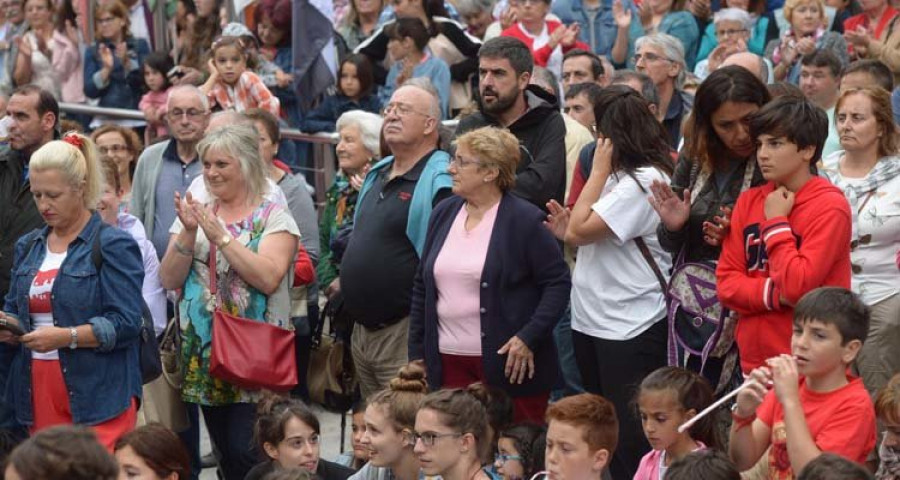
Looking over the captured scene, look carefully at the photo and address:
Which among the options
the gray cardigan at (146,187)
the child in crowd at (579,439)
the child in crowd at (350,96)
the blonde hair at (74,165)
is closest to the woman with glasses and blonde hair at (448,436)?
the child in crowd at (579,439)

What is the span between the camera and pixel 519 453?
6.64 meters

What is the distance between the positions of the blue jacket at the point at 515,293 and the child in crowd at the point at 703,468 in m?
1.53

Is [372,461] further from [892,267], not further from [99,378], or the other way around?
[892,267]

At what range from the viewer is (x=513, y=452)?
6.64m

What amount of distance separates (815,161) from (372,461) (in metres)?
2.10

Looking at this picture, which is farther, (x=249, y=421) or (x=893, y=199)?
(x=249, y=421)

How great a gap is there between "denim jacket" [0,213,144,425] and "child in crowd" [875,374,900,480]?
9.90 feet

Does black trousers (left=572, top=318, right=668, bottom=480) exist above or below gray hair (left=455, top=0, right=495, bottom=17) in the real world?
below

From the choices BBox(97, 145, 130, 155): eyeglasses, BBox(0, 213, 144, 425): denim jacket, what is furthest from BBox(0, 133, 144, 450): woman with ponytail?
BBox(97, 145, 130, 155): eyeglasses

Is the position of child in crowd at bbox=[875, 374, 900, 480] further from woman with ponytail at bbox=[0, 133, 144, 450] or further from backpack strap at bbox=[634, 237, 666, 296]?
woman with ponytail at bbox=[0, 133, 144, 450]

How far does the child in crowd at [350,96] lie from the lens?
11367 mm

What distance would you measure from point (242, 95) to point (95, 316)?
4.42 metres

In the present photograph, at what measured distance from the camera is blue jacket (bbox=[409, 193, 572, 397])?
22.7 ft

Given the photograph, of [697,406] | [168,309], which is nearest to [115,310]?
[168,309]
